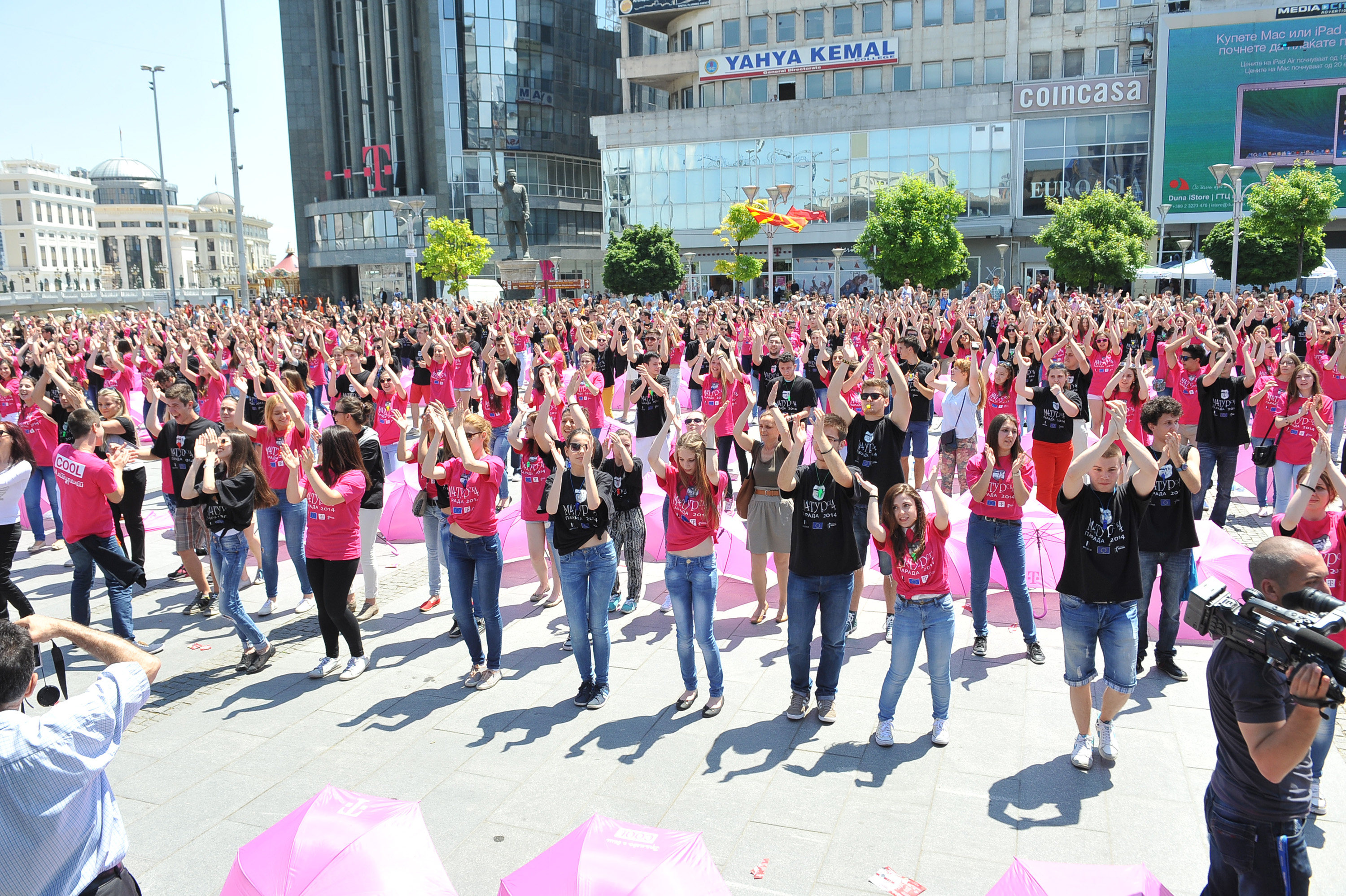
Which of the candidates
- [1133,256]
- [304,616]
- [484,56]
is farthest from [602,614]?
[484,56]

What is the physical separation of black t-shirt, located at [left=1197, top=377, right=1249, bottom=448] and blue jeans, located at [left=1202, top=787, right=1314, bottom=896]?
686 cm

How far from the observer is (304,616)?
7.84m

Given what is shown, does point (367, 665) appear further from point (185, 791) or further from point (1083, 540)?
point (1083, 540)

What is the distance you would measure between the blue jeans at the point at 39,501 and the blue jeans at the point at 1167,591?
993 centimetres

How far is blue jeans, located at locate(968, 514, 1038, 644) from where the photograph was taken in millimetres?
6461

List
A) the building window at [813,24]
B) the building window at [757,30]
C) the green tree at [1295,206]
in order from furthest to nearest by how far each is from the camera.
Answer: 1. the building window at [757,30]
2. the building window at [813,24]
3. the green tree at [1295,206]

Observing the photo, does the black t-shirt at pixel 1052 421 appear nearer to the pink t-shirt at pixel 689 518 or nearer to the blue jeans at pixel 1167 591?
the blue jeans at pixel 1167 591

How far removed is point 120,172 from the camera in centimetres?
14875

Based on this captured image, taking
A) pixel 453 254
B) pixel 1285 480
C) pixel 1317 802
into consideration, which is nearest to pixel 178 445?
pixel 1317 802

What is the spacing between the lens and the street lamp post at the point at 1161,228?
35938 millimetres

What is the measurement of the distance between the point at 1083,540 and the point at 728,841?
2380mm

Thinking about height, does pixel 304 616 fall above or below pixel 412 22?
below

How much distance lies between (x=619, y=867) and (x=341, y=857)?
2.90 ft

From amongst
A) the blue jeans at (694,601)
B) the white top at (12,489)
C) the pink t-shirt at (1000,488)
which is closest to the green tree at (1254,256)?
the pink t-shirt at (1000,488)
